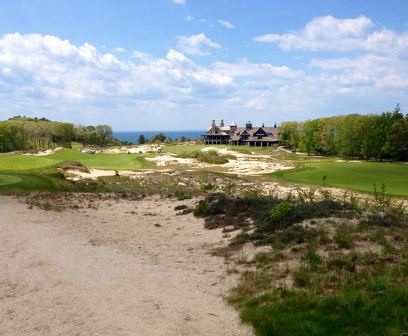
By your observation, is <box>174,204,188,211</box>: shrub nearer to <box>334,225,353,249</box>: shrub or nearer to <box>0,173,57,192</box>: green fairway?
<box>334,225,353,249</box>: shrub

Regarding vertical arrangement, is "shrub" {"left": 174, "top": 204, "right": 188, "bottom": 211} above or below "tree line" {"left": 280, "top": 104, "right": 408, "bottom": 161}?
below

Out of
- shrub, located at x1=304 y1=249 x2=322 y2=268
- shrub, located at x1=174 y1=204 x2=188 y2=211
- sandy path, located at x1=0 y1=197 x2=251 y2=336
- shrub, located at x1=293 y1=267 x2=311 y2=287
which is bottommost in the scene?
sandy path, located at x1=0 y1=197 x2=251 y2=336

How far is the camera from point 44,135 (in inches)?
5482

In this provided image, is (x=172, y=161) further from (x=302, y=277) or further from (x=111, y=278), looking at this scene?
(x=302, y=277)

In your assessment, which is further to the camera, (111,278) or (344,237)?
(344,237)

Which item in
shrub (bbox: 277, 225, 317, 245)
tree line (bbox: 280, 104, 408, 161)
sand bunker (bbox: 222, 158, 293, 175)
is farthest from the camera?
tree line (bbox: 280, 104, 408, 161)

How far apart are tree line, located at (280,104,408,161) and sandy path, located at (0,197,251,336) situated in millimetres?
78282

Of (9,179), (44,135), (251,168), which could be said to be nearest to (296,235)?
(9,179)

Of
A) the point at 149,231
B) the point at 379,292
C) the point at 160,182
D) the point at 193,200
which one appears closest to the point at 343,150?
the point at 160,182

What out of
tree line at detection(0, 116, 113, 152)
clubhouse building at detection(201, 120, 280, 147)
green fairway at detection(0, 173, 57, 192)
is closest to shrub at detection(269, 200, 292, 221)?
green fairway at detection(0, 173, 57, 192)

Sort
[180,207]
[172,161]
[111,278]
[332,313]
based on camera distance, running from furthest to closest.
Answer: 1. [172,161]
2. [180,207]
3. [111,278]
4. [332,313]

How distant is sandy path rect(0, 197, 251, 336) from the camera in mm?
9438

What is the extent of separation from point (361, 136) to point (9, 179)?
79575 millimetres

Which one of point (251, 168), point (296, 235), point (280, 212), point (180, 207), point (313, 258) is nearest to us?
point (313, 258)
